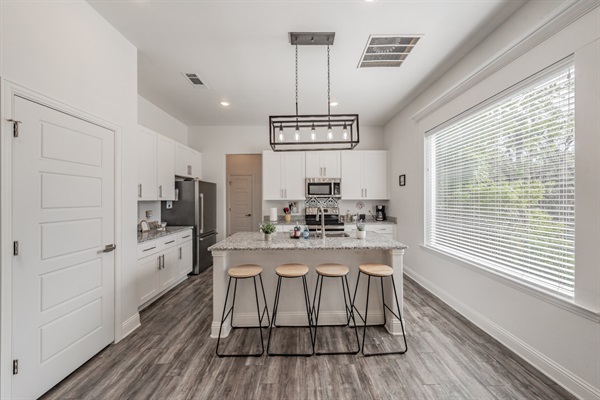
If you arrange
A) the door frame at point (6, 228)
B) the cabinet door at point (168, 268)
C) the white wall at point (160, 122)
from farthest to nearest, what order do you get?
the white wall at point (160, 122) < the cabinet door at point (168, 268) < the door frame at point (6, 228)

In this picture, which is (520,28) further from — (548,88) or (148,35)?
(148,35)

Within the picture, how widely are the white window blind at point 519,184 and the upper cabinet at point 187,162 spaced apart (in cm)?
419

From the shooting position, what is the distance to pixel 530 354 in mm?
1961

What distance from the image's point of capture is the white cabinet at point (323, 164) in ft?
16.3

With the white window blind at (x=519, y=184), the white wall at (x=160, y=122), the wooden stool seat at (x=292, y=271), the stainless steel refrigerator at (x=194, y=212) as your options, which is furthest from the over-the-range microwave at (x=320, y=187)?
the white wall at (x=160, y=122)

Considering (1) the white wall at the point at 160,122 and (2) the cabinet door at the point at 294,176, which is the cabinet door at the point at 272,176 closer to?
(2) the cabinet door at the point at 294,176

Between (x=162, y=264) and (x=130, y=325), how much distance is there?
98 centimetres

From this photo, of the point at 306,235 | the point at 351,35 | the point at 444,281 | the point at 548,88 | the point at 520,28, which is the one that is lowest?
the point at 444,281

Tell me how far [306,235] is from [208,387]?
158 cm

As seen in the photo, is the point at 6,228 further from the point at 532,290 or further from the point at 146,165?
the point at 532,290

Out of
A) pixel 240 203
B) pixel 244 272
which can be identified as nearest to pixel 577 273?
pixel 244 272

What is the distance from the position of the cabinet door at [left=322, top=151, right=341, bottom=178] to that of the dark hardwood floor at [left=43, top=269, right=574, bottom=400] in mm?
3128

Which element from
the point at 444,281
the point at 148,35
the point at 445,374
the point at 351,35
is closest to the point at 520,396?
the point at 445,374

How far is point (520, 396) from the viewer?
166cm
